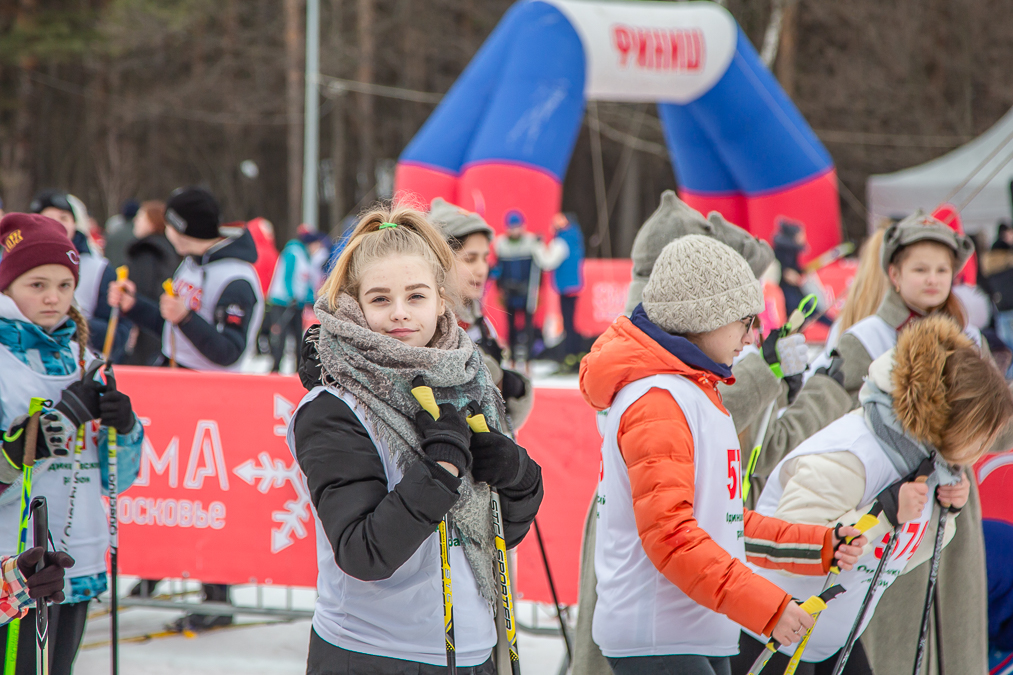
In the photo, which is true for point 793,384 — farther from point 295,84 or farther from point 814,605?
point 295,84

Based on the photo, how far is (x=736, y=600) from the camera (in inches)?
78.6

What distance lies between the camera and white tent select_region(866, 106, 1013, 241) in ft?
49.6

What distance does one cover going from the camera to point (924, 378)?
2420 millimetres

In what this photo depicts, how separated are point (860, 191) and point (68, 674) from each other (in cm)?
2980

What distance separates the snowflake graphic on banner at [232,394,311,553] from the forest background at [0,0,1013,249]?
18.3m

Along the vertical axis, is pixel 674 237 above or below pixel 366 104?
below

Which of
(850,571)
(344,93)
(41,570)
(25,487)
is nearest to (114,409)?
(25,487)

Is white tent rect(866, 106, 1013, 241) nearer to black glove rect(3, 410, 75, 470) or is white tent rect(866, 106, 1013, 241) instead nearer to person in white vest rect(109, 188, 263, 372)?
person in white vest rect(109, 188, 263, 372)

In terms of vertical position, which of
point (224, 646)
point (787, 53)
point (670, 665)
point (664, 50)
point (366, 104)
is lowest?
point (224, 646)

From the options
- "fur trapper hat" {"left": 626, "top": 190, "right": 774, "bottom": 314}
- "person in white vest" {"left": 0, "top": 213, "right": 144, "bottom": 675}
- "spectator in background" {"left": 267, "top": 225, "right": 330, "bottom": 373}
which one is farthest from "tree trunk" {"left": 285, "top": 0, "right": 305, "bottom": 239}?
"fur trapper hat" {"left": 626, "top": 190, "right": 774, "bottom": 314}

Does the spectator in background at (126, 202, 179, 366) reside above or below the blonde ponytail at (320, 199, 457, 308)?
below

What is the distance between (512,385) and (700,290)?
50.2 inches

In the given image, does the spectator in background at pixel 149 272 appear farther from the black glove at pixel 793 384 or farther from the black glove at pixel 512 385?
the black glove at pixel 793 384

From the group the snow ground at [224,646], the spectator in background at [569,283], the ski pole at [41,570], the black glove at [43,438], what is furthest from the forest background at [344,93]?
the ski pole at [41,570]
